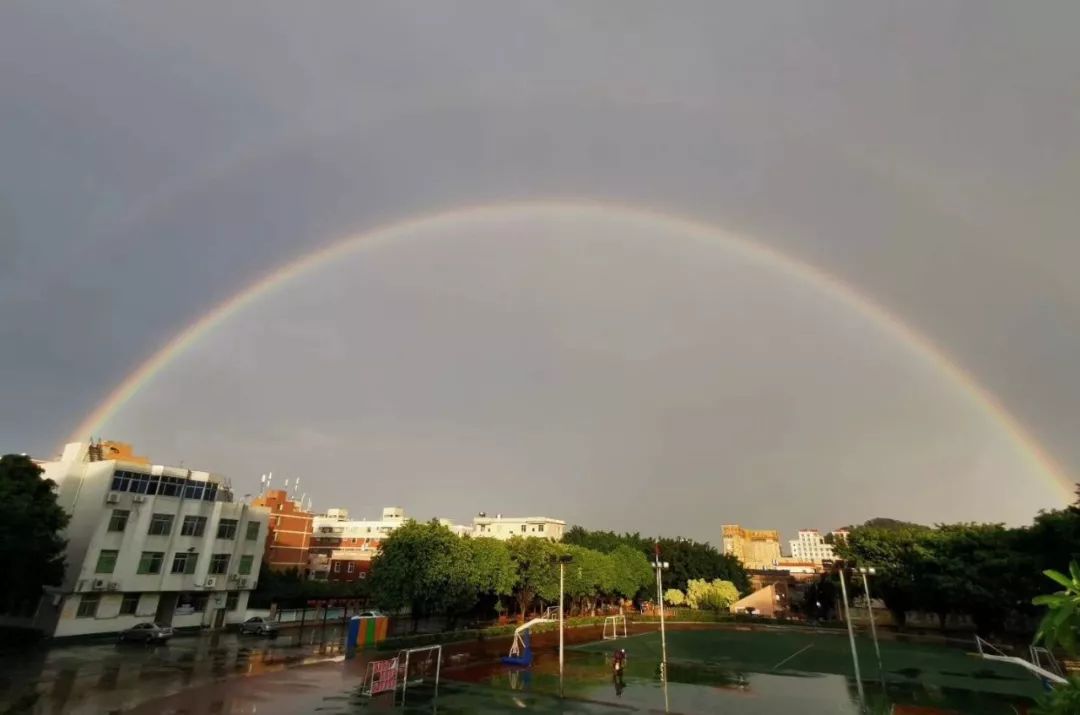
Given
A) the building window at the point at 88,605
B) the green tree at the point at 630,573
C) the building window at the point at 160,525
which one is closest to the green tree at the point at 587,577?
the green tree at the point at 630,573

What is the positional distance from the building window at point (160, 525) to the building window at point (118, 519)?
1890 millimetres

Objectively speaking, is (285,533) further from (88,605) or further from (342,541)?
(88,605)

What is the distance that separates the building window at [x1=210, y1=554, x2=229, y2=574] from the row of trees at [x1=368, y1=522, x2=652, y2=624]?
686 inches

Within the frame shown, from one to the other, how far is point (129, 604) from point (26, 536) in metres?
11.3

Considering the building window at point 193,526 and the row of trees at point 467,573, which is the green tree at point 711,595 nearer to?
the row of trees at point 467,573

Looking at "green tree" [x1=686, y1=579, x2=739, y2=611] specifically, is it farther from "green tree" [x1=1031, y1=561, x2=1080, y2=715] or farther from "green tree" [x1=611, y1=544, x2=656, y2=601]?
"green tree" [x1=1031, y1=561, x2=1080, y2=715]

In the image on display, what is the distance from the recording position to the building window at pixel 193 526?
50.0 meters

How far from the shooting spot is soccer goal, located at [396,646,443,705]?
26078 mm

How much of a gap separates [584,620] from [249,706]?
35538 mm

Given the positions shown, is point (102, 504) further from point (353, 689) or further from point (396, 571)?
point (353, 689)

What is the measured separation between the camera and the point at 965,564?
5325 centimetres

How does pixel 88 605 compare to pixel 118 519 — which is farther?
pixel 118 519

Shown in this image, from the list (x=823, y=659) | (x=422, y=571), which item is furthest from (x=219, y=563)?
(x=823, y=659)

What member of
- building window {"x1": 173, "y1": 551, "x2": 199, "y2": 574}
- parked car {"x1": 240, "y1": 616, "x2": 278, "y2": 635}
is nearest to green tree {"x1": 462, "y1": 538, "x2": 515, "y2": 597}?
parked car {"x1": 240, "y1": 616, "x2": 278, "y2": 635}
